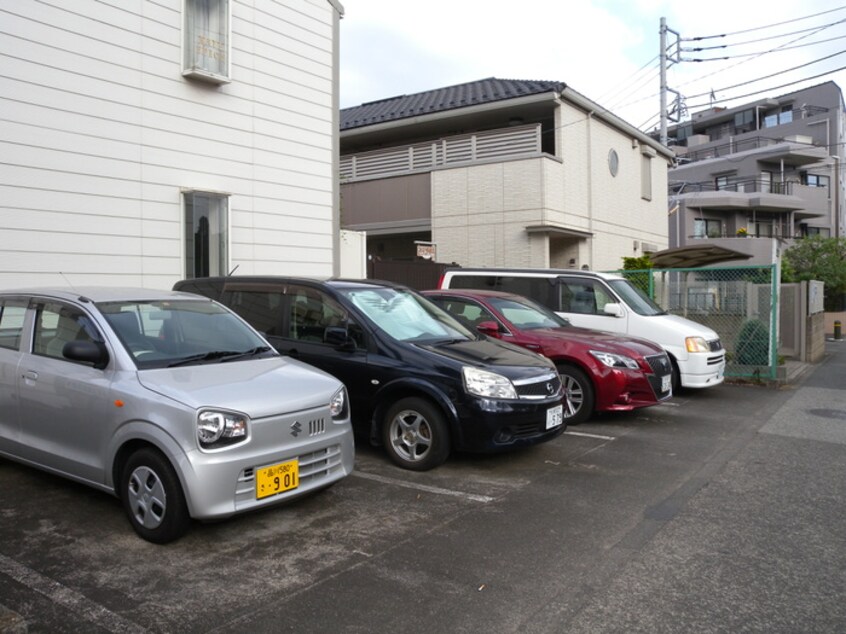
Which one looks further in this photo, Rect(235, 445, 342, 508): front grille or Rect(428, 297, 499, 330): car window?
Rect(428, 297, 499, 330): car window

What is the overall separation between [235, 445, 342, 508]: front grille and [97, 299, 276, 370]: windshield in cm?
97

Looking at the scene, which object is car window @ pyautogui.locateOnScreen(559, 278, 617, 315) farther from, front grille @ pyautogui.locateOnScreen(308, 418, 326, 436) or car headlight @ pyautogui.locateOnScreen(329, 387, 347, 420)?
front grille @ pyautogui.locateOnScreen(308, 418, 326, 436)

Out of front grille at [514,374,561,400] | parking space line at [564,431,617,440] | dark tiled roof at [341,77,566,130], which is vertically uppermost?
dark tiled roof at [341,77,566,130]

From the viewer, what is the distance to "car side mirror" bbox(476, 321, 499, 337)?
7.85 meters

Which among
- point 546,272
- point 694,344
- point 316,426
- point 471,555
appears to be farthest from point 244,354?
point 694,344

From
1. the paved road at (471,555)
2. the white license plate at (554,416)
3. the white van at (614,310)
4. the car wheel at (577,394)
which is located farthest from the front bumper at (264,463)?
the white van at (614,310)

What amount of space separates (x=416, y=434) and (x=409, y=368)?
0.55 m

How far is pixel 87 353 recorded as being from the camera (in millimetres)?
4266

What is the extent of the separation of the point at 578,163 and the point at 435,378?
1404 cm

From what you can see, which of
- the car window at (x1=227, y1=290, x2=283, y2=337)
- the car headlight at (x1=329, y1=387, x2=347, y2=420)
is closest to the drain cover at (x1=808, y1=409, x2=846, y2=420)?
the car headlight at (x1=329, y1=387, x2=347, y2=420)

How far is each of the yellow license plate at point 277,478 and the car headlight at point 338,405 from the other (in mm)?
498

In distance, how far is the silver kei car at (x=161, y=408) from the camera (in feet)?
12.7

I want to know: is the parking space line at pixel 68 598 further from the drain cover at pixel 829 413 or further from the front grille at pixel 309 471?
the drain cover at pixel 829 413

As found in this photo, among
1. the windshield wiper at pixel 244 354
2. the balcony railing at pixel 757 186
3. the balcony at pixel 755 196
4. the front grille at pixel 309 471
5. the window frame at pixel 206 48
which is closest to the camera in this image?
the front grille at pixel 309 471
